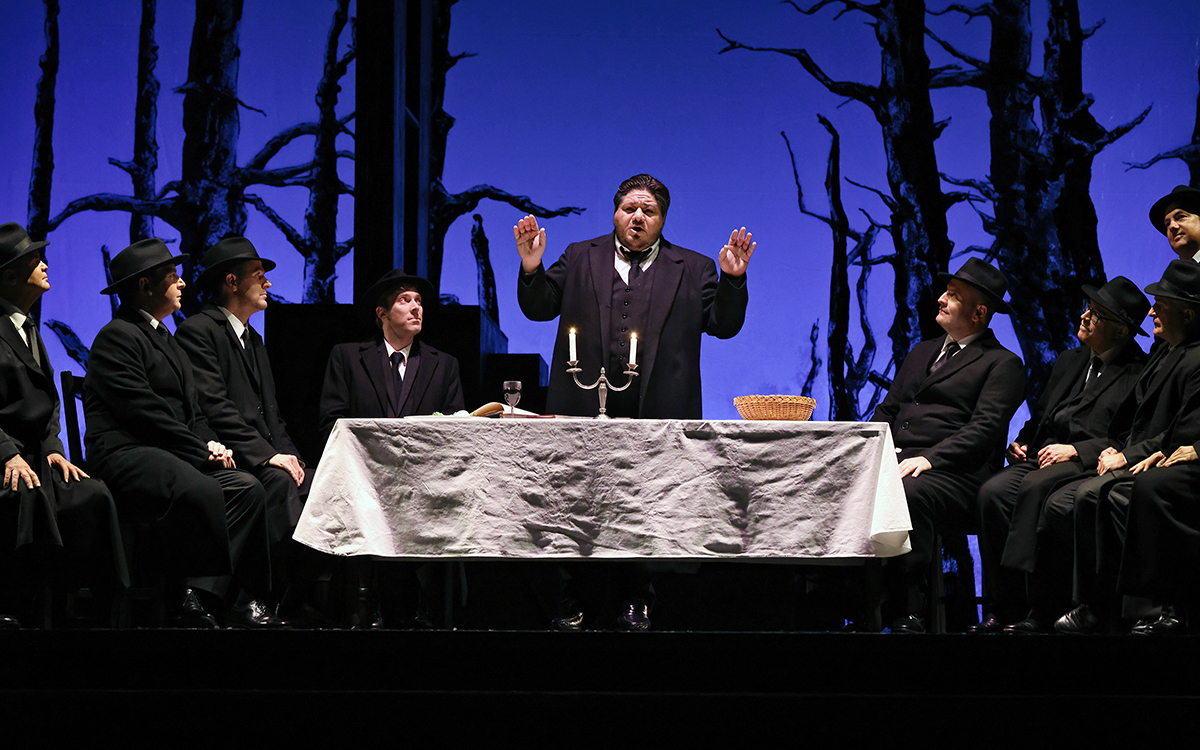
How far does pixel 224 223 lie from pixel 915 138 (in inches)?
168

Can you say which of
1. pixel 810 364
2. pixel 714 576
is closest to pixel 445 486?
pixel 714 576

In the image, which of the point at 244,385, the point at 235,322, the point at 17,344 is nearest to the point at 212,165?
the point at 235,322

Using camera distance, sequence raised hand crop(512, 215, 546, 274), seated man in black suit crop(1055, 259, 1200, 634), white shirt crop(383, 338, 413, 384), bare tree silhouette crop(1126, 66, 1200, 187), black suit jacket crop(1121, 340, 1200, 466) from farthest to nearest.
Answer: bare tree silhouette crop(1126, 66, 1200, 187) < white shirt crop(383, 338, 413, 384) < raised hand crop(512, 215, 546, 274) < black suit jacket crop(1121, 340, 1200, 466) < seated man in black suit crop(1055, 259, 1200, 634)

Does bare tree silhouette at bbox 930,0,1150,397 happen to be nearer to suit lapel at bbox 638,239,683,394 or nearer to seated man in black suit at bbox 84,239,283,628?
suit lapel at bbox 638,239,683,394

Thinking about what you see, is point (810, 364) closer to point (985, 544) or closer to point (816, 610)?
point (816, 610)

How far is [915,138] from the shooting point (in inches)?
260

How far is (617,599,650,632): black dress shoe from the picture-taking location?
11.1 feet

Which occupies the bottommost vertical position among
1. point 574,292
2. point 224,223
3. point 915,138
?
point 574,292

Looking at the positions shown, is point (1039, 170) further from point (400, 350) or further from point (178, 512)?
point (178, 512)

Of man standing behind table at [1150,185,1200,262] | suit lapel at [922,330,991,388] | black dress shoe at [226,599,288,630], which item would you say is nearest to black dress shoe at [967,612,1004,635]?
suit lapel at [922,330,991,388]

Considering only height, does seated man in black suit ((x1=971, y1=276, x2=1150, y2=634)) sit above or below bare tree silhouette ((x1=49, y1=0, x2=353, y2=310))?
below

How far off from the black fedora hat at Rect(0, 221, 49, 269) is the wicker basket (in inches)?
94.8

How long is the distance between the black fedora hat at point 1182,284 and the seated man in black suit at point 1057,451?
0.30 metres

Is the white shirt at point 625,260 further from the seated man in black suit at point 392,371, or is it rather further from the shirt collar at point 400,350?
the shirt collar at point 400,350
